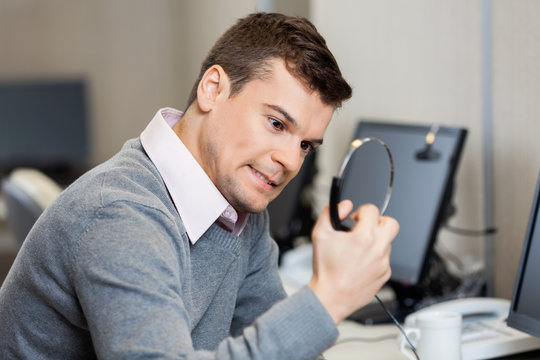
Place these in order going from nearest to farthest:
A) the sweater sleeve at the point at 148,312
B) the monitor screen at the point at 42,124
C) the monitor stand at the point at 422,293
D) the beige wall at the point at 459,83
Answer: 1. the sweater sleeve at the point at 148,312
2. the beige wall at the point at 459,83
3. the monitor stand at the point at 422,293
4. the monitor screen at the point at 42,124

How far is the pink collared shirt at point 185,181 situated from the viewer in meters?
1.10

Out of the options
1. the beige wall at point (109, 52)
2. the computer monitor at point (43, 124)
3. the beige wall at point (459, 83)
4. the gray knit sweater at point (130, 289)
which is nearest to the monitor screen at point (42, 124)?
the computer monitor at point (43, 124)

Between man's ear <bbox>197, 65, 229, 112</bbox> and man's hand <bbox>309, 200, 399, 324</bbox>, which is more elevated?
man's ear <bbox>197, 65, 229, 112</bbox>

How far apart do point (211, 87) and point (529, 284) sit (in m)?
0.64

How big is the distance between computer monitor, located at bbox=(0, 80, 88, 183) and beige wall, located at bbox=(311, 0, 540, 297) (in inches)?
114

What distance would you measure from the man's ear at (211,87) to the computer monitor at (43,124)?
390cm

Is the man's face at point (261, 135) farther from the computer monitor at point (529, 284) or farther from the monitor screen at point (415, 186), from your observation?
the monitor screen at point (415, 186)

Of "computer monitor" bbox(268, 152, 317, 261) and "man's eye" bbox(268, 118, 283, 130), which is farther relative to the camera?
"computer monitor" bbox(268, 152, 317, 261)

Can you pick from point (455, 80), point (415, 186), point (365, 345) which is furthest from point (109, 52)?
point (365, 345)

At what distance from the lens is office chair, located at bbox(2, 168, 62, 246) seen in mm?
1888

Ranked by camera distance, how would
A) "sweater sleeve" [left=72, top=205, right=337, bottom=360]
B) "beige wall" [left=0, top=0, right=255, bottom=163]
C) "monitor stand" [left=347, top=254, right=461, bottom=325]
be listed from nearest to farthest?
"sweater sleeve" [left=72, top=205, right=337, bottom=360]
"monitor stand" [left=347, top=254, right=461, bottom=325]
"beige wall" [left=0, top=0, right=255, bottom=163]

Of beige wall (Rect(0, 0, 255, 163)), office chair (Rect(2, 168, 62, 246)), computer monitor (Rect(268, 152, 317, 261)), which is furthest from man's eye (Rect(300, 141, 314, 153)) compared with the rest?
beige wall (Rect(0, 0, 255, 163))

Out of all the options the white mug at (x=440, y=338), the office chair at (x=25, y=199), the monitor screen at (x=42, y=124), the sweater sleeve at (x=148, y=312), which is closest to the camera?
the sweater sleeve at (x=148, y=312)

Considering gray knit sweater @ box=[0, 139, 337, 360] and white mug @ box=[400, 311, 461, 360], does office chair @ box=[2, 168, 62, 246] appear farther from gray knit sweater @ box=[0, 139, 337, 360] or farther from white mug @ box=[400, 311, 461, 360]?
white mug @ box=[400, 311, 461, 360]
